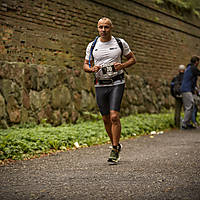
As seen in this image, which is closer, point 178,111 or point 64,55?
point 64,55

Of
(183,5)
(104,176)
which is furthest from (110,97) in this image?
(183,5)

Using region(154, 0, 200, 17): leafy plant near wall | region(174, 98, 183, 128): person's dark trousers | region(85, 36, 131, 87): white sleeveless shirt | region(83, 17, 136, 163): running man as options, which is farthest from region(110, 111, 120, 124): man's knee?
region(154, 0, 200, 17): leafy plant near wall

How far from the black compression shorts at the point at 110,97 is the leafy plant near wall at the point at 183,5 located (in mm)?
9907

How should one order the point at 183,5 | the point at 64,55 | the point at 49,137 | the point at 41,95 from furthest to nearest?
the point at 183,5, the point at 64,55, the point at 41,95, the point at 49,137

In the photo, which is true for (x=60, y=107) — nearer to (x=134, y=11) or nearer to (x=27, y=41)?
(x=27, y=41)

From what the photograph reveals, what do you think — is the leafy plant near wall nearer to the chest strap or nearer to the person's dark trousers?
the person's dark trousers

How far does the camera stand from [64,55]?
10.4 m

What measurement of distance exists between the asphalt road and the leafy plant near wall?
32.2ft

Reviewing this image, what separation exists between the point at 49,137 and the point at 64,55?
359 centimetres

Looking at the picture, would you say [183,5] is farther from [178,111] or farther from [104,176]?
[104,176]

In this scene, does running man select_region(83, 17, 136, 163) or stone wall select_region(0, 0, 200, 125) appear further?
stone wall select_region(0, 0, 200, 125)

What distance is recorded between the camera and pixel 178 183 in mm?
3859

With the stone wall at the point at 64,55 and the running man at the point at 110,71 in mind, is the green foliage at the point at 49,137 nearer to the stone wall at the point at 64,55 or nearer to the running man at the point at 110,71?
the stone wall at the point at 64,55

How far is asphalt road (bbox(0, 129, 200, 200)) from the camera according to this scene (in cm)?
Result: 351
